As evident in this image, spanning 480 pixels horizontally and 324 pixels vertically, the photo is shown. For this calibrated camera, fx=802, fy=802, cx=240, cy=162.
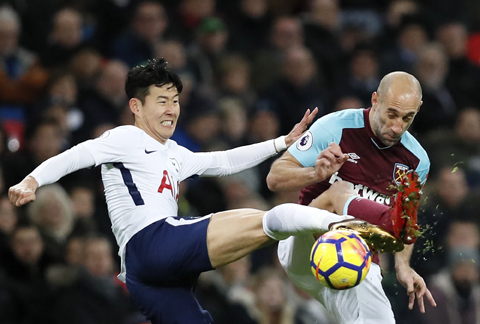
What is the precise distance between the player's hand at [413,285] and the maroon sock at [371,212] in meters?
0.75

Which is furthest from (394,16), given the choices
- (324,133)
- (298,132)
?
(324,133)

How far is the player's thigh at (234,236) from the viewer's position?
4895mm

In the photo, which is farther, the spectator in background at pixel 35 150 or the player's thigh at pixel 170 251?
the spectator in background at pixel 35 150

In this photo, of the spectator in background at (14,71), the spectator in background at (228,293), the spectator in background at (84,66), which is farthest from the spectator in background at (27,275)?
the spectator in background at (84,66)

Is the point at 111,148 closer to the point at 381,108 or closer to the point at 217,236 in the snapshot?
the point at 217,236

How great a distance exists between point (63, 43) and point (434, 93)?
4665mm

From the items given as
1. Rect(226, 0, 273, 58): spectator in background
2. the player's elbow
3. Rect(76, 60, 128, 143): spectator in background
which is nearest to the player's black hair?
the player's elbow

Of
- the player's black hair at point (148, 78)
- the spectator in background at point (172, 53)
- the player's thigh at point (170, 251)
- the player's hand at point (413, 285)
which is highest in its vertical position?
the spectator in background at point (172, 53)

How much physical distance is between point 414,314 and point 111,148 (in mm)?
3862

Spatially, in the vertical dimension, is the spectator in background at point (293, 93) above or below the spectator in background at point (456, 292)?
above

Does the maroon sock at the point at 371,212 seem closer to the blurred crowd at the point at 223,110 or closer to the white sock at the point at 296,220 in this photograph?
the white sock at the point at 296,220

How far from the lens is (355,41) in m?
11.5

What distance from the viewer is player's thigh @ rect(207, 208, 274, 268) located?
489cm

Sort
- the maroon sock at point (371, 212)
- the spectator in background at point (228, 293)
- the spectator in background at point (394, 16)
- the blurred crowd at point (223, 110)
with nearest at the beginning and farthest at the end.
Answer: the maroon sock at point (371, 212) → the blurred crowd at point (223, 110) → the spectator in background at point (228, 293) → the spectator in background at point (394, 16)
